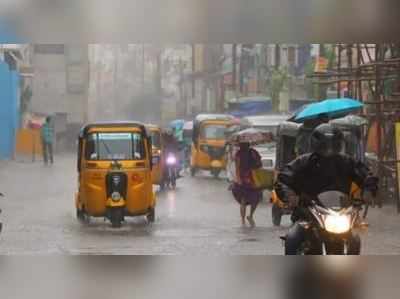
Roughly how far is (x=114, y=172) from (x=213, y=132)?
902 centimetres

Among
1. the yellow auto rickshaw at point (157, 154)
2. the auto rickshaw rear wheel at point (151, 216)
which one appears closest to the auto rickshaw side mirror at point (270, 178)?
the auto rickshaw rear wheel at point (151, 216)

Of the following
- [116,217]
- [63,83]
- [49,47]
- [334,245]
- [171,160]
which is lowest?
[116,217]

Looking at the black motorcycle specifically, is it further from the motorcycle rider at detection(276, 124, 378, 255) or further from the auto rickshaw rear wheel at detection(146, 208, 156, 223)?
the auto rickshaw rear wheel at detection(146, 208, 156, 223)

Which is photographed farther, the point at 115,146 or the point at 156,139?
the point at 156,139

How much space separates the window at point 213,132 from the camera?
18844 millimetres

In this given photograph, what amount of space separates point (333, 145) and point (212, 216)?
7.61m

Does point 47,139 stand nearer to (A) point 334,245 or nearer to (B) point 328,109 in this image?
(B) point 328,109

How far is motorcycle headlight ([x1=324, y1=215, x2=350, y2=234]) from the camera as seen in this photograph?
4.13 meters

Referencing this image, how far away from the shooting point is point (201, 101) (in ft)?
89.8


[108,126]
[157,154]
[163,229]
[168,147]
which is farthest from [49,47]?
[168,147]

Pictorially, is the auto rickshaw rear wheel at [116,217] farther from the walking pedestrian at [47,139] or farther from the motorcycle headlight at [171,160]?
the walking pedestrian at [47,139]

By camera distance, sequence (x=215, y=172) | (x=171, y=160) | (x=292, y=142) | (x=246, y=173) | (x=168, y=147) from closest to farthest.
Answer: (x=246, y=173), (x=292, y=142), (x=168, y=147), (x=171, y=160), (x=215, y=172)

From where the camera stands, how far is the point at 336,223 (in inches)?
163

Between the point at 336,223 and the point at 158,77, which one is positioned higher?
the point at 158,77
